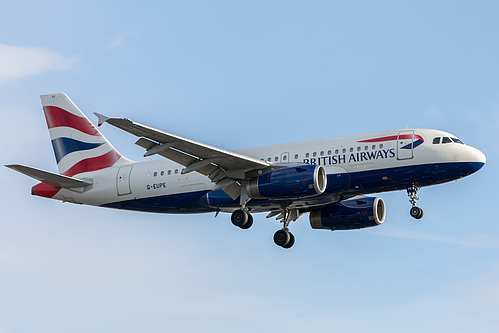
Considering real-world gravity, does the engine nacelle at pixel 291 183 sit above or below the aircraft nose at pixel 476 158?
below

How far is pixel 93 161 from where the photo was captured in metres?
45.8

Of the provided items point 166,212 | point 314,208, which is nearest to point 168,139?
point 166,212

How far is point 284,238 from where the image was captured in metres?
43.0

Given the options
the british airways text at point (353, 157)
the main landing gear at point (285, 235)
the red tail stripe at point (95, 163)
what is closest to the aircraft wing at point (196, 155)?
the british airways text at point (353, 157)

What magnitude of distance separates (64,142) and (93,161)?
2521mm

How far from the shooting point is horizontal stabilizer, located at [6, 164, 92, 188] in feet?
132

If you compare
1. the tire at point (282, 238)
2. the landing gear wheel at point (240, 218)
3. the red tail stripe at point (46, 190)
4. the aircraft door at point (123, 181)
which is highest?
the aircraft door at point (123, 181)

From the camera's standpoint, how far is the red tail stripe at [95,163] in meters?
45.4

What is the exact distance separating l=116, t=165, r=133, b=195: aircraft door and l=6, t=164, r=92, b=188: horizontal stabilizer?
5.40ft

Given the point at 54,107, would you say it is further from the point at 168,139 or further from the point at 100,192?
the point at 168,139

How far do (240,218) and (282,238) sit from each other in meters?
3.31

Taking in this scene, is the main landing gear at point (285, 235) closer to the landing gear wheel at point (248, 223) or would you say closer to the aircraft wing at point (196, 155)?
the landing gear wheel at point (248, 223)

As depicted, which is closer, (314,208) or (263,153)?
(263,153)

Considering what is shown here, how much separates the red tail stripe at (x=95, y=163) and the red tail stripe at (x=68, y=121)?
177cm
